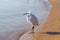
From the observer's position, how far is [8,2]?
1.37 metres

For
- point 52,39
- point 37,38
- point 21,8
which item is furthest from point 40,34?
point 21,8

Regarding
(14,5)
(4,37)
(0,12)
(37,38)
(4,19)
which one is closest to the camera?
(4,37)

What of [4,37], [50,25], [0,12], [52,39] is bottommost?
[52,39]

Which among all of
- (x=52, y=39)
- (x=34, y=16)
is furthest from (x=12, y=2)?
(x=52, y=39)

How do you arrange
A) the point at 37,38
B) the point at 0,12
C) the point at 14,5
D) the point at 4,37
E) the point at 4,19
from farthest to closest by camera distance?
the point at 37,38 → the point at 14,5 → the point at 0,12 → the point at 4,19 → the point at 4,37

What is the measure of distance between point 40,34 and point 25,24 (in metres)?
0.53

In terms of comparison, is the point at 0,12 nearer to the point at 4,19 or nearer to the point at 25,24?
the point at 4,19

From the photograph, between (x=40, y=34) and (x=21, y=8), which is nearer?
(x=21, y=8)

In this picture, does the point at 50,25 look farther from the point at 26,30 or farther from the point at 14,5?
the point at 26,30

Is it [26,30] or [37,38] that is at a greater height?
[26,30]

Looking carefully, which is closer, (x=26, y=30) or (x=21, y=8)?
(x=26, y=30)

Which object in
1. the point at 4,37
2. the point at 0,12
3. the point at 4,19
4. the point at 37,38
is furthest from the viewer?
the point at 37,38

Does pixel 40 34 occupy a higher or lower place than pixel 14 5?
lower

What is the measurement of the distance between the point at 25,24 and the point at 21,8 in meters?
0.28
